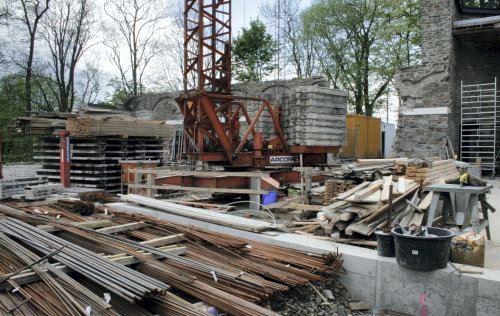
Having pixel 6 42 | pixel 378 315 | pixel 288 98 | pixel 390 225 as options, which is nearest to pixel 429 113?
pixel 288 98

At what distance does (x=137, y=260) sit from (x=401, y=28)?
2573 centimetres

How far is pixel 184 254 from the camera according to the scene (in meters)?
4.85

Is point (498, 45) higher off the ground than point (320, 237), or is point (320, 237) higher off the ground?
point (498, 45)

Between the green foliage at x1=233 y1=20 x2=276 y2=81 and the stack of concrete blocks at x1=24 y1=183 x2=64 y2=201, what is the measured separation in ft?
65.9

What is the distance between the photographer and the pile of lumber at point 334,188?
7.81 meters

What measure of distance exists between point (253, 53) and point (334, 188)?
22.0 meters

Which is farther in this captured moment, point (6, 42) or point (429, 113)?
point (6, 42)

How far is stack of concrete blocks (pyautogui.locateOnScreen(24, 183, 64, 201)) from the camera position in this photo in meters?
9.22

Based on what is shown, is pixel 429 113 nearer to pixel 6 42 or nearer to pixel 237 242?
pixel 237 242

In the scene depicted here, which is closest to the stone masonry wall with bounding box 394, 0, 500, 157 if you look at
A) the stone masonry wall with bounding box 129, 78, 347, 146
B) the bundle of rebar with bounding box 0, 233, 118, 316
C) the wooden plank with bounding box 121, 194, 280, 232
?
the stone masonry wall with bounding box 129, 78, 347, 146

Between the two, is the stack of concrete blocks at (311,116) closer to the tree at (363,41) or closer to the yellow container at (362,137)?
the yellow container at (362,137)

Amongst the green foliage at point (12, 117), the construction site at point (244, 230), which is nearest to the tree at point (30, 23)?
the green foliage at point (12, 117)

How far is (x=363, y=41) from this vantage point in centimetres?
2878

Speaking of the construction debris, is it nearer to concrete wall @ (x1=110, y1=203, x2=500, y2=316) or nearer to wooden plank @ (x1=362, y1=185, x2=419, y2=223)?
concrete wall @ (x1=110, y1=203, x2=500, y2=316)
